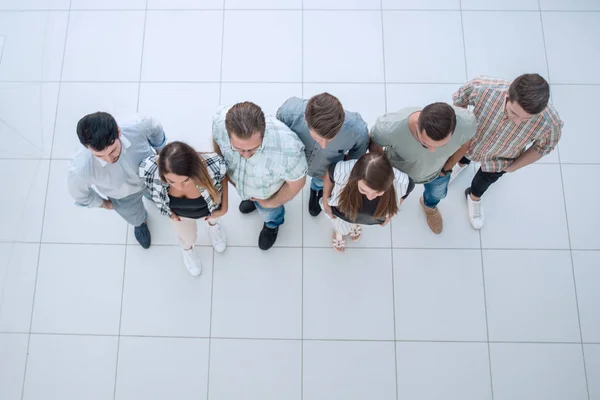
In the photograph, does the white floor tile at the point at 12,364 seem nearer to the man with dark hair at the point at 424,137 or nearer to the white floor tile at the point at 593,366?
the man with dark hair at the point at 424,137

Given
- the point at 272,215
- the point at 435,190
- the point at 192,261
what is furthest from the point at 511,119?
the point at 192,261

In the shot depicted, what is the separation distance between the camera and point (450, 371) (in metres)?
2.83

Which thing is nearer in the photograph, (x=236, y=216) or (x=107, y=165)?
(x=107, y=165)

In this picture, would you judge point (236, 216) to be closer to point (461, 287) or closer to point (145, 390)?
point (145, 390)

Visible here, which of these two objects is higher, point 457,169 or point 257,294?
point 457,169

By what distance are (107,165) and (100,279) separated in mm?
1105

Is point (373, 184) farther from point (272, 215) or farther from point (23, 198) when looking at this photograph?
point (23, 198)

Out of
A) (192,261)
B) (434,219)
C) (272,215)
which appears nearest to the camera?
A: (272,215)

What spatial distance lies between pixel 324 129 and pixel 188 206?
2.60 ft

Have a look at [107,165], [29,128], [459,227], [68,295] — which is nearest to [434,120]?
[459,227]

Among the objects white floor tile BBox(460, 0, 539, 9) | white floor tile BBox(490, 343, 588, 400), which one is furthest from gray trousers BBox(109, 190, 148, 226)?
white floor tile BBox(460, 0, 539, 9)

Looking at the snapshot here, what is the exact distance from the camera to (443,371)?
2.83 m

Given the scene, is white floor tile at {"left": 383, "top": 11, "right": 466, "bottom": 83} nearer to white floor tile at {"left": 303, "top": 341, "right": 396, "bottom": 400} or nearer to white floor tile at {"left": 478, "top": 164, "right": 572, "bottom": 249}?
white floor tile at {"left": 478, "top": 164, "right": 572, "bottom": 249}

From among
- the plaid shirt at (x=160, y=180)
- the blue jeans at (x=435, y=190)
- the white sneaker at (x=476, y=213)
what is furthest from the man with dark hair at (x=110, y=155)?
the white sneaker at (x=476, y=213)
